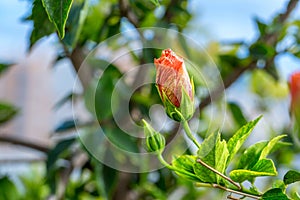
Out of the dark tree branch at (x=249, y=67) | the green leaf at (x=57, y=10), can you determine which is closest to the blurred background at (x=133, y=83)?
the dark tree branch at (x=249, y=67)

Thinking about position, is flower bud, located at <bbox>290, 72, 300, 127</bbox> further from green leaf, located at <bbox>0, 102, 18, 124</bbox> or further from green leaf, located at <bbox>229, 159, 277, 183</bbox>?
green leaf, located at <bbox>0, 102, 18, 124</bbox>

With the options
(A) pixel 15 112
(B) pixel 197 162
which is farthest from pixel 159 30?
(B) pixel 197 162

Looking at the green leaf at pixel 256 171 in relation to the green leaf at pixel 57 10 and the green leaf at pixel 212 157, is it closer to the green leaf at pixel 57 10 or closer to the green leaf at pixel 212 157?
the green leaf at pixel 212 157

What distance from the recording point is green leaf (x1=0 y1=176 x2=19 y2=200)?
0.58m

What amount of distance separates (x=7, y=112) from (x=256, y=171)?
392mm

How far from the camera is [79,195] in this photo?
0.58m

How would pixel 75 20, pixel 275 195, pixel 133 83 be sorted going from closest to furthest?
pixel 275 195, pixel 75 20, pixel 133 83

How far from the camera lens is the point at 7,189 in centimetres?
58

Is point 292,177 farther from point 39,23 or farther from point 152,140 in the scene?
point 39,23

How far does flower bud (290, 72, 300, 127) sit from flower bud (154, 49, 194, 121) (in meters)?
0.09

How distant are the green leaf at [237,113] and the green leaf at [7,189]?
243mm

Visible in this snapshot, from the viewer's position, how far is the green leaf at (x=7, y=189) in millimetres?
579

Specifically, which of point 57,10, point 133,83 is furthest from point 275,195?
point 133,83

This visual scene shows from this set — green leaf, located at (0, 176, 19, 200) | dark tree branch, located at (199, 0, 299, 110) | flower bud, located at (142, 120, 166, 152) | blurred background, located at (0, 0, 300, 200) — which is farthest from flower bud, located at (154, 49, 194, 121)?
green leaf, located at (0, 176, 19, 200)
